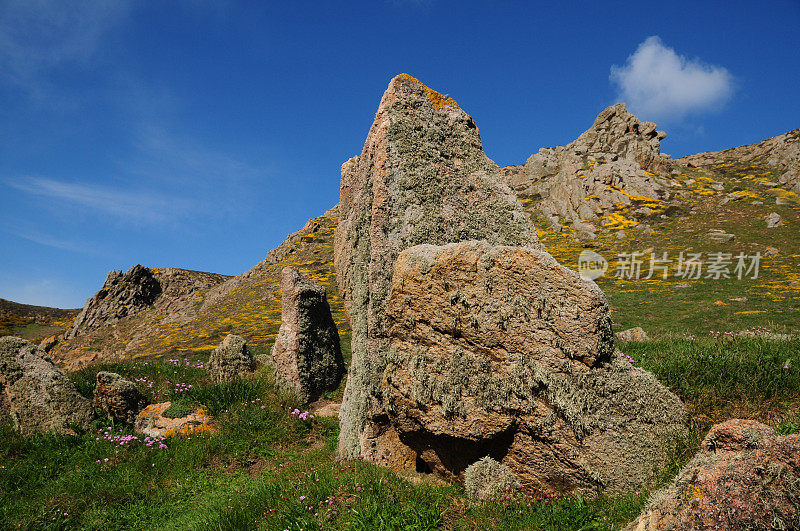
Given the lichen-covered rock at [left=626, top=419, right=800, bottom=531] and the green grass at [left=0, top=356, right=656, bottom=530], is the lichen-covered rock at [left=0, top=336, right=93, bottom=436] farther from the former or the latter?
the lichen-covered rock at [left=626, top=419, right=800, bottom=531]

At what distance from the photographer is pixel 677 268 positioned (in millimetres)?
32719

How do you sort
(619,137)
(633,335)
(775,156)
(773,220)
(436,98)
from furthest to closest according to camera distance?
1. (619,137)
2. (775,156)
3. (773,220)
4. (633,335)
5. (436,98)

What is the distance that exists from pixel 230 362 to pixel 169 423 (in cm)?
216

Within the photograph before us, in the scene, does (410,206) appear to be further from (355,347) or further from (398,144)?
(355,347)

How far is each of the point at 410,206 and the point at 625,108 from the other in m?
83.4

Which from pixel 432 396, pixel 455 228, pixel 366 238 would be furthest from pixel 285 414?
pixel 455 228

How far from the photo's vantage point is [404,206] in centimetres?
623

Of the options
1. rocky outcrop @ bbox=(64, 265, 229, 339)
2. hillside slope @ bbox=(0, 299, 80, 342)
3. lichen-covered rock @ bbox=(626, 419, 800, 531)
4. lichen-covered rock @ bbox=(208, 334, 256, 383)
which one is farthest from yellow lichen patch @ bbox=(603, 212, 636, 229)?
hillside slope @ bbox=(0, 299, 80, 342)

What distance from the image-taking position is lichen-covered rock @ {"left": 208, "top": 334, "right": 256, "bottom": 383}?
10.4 meters

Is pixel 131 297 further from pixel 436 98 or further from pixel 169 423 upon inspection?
pixel 436 98

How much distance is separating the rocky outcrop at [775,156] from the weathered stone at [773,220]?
14114 millimetres

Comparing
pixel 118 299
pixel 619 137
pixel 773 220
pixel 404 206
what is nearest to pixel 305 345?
pixel 404 206

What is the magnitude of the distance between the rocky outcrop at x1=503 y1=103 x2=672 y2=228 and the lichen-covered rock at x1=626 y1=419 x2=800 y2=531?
46998 millimetres

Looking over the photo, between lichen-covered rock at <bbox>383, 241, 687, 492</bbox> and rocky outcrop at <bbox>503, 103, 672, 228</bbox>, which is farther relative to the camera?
rocky outcrop at <bbox>503, 103, 672, 228</bbox>
